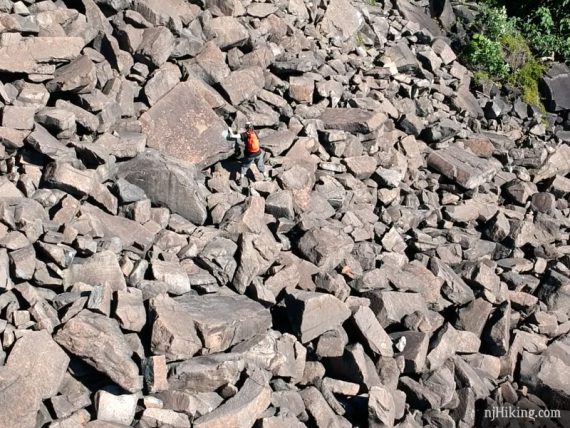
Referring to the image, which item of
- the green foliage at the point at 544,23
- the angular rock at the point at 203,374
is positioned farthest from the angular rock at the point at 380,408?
the green foliage at the point at 544,23

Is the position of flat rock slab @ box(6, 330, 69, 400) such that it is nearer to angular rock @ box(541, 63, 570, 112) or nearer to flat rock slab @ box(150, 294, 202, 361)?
flat rock slab @ box(150, 294, 202, 361)

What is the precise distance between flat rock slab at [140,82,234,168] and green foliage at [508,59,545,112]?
11.1 m

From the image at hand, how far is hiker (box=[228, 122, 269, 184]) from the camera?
431 inches

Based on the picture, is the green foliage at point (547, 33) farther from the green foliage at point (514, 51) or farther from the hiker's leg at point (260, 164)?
the hiker's leg at point (260, 164)

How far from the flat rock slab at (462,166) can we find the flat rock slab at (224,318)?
22.0ft

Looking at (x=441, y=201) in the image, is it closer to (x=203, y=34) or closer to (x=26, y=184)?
(x=203, y=34)

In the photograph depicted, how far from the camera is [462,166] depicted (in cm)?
1424

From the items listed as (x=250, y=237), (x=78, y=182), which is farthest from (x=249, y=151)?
(x=78, y=182)

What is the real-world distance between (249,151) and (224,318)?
354 cm

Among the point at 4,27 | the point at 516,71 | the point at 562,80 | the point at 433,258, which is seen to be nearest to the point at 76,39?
the point at 4,27

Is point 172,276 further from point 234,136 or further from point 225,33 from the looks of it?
point 225,33

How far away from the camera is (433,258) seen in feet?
38.0

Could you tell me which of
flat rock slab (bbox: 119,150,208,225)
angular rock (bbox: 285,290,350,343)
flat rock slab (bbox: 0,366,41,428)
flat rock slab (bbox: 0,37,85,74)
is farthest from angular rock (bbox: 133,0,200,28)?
flat rock slab (bbox: 0,366,41,428)

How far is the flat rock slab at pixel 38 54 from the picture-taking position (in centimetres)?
1028
